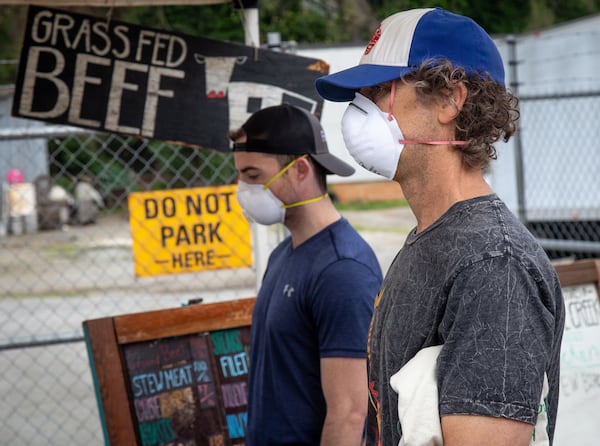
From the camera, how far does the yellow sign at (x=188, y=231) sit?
414 centimetres

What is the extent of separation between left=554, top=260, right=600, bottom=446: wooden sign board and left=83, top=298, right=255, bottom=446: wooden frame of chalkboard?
1.53 metres

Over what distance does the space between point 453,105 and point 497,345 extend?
53 cm

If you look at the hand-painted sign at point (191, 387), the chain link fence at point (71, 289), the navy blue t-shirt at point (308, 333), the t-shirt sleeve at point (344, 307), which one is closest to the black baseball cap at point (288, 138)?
the navy blue t-shirt at point (308, 333)

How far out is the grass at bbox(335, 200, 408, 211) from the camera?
78.1 ft

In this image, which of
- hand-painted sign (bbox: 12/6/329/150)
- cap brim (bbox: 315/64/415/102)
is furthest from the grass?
cap brim (bbox: 315/64/415/102)

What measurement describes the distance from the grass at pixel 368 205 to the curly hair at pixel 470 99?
21713mm

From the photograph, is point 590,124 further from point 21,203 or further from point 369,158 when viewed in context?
point 21,203

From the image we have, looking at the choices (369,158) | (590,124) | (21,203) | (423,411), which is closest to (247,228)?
(369,158)

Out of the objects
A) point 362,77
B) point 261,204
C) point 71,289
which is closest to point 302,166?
point 261,204

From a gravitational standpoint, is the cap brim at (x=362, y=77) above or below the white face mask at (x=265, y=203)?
above

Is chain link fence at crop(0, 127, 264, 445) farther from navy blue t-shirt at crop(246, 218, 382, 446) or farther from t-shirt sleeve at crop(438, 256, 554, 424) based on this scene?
t-shirt sleeve at crop(438, 256, 554, 424)

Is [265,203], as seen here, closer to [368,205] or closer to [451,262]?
[451,262]

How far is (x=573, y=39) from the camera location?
34.5 feet

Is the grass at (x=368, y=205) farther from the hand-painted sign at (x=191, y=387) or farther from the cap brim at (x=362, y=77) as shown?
the cap brim at (x=362, y=77)
